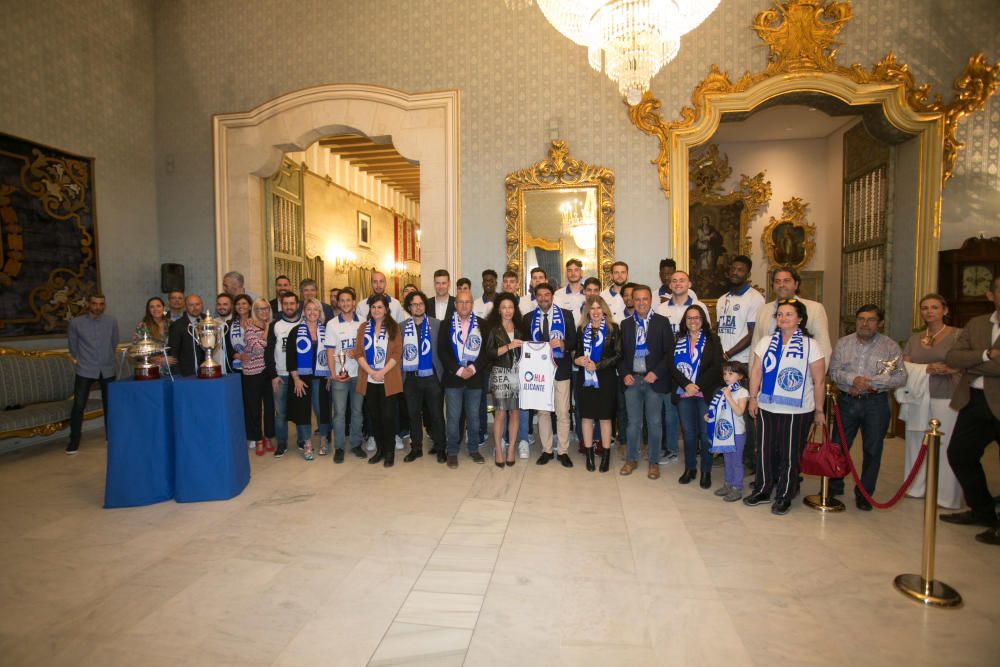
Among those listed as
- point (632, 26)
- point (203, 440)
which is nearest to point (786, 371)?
point (632, 26)

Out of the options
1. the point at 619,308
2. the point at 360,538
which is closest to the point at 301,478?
the point at 360,538

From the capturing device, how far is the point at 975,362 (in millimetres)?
3369

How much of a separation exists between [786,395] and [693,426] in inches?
34.7

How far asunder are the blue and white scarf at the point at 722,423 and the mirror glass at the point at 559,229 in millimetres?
3078

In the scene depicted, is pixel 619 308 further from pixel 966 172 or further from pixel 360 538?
pixel 966 172

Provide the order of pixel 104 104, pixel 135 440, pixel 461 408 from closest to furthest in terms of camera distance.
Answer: pixel 135 440, pixel 461 408, pixel 104 104

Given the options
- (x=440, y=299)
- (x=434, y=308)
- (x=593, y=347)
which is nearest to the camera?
(x=593, y=347)

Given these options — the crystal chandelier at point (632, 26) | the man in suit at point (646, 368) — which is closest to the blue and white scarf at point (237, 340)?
the man in suit at point (646, 368)

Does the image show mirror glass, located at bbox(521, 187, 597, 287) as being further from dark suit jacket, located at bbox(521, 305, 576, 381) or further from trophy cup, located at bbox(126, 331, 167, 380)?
trophy cup, located at bbox(126, 331, 167, 380)

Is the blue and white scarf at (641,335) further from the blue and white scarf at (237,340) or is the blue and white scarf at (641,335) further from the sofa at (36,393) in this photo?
the sofa at (36,393)

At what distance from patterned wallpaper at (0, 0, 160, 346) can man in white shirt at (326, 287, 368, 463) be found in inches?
156

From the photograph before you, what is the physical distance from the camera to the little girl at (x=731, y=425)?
3.96 meters

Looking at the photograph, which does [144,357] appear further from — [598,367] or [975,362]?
[975,362]

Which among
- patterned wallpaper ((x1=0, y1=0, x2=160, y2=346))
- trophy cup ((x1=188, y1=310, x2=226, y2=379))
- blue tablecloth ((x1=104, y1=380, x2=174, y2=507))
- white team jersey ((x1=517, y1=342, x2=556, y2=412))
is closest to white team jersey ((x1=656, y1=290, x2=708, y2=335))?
white team jersey ((x1=517, y1=342, x2=556, y2=412))
